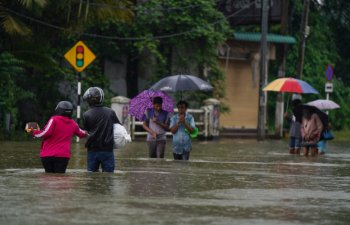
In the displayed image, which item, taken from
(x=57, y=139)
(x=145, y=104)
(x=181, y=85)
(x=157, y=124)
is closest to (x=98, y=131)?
(x=57, y=139)

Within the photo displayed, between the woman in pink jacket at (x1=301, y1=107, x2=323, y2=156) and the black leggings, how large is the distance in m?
11.3

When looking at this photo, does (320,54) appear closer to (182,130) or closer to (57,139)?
(182,130)

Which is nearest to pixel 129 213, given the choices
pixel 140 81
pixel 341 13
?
pixel 140 81

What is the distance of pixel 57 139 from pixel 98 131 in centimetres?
67

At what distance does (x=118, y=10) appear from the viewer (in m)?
31.0

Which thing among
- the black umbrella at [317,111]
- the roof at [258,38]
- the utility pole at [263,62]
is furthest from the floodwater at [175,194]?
the roof at [258,38]

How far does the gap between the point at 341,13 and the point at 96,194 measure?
1578 inches

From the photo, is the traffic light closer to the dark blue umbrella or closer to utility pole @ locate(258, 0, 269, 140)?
utility pole @ locate(258, 0, 269, 140)

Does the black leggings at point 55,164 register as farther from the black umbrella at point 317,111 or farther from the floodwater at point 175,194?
the black umbrella at point 317,111

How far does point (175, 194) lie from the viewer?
1292 cm

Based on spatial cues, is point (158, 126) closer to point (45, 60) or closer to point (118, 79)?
point (45, 60)

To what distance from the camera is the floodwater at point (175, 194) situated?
1051 cm

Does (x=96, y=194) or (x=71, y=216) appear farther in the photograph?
(x=96, y=194)

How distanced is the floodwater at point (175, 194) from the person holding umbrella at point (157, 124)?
469mm
